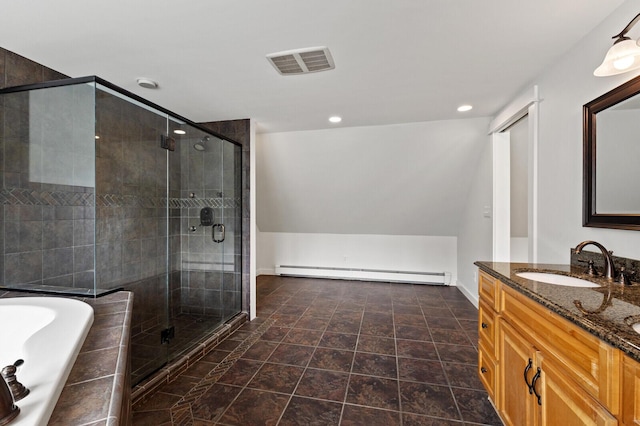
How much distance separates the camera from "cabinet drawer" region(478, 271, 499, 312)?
1657 millimetres

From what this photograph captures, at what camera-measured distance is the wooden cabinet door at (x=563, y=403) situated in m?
0.89

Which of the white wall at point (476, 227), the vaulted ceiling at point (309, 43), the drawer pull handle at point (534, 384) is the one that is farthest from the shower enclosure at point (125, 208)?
the white wall at point (476, 227)

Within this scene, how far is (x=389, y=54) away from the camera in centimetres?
192

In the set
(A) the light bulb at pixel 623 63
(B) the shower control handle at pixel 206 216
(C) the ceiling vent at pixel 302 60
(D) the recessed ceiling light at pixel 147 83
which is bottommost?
(B) the shower control handle at pixel 206 216

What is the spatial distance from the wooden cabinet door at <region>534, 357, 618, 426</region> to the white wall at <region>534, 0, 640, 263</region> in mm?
817

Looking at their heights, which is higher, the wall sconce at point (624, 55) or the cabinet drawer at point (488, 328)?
the wall sconce at point (624, 55)

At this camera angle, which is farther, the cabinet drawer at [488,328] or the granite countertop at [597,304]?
the cabinet drawer at [488,328]

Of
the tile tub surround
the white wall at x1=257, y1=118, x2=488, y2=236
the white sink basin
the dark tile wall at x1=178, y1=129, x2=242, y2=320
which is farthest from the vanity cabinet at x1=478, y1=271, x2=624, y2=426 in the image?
the dark tile wall at x1=178, y1=129, x2=242, y2=320

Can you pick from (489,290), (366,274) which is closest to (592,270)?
(489,290)

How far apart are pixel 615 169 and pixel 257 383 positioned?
8.40 ft

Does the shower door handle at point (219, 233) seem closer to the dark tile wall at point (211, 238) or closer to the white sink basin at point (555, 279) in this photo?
the dark tile wall at point (211, 238)

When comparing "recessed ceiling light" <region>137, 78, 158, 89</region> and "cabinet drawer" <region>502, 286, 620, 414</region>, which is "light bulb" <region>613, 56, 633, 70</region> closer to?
"cabinet drawer" <region>502, 286, 620, 414</region>

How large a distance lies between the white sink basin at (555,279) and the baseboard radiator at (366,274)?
10.0 ft

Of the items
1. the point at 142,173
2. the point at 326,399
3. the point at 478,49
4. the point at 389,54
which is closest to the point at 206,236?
the point at 142,173
